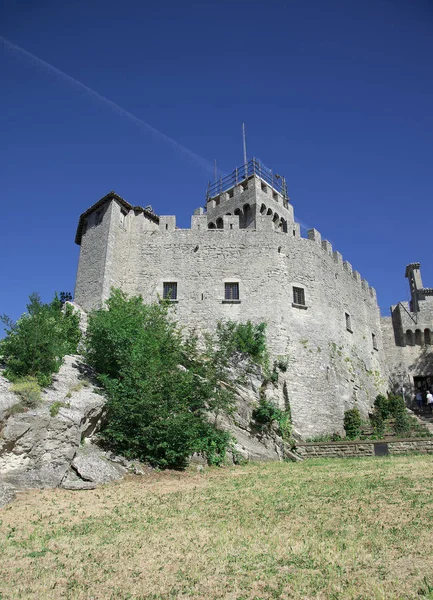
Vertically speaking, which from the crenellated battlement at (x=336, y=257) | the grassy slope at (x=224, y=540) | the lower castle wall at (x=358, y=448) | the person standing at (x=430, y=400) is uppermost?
the crenellated battlement at (x=336, y=257)

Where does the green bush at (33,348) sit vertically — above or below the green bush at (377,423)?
above

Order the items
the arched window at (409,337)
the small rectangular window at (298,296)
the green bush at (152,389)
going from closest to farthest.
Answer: the green bush at (152,389) < the small rectangular window at (298,296) < the arched window at (409,337)

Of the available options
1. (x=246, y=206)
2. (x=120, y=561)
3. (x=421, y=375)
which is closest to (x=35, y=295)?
(x=120, y=561)

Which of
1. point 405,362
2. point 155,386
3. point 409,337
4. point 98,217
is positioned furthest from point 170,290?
point 409,337

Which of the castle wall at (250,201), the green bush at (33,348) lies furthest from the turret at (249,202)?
the green bush at (33,348)

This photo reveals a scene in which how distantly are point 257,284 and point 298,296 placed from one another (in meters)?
2.49

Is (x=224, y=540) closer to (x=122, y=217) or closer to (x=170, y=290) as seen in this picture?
(x=170, y=290)

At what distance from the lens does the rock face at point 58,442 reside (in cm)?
1174

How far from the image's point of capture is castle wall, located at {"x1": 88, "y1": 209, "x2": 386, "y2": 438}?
23.3 m

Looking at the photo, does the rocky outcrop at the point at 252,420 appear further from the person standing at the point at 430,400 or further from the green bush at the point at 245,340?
the person standing at the point at 430,400

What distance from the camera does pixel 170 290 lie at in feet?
80.6

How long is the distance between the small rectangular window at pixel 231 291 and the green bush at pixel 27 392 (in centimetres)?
1253

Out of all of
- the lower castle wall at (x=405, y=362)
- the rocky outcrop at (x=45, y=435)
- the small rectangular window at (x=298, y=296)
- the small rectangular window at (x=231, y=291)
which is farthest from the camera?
the lower castle wall at (x=405, y=362)

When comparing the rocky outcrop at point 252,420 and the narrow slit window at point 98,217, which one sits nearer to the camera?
the rocky outcrop at point 252,420
